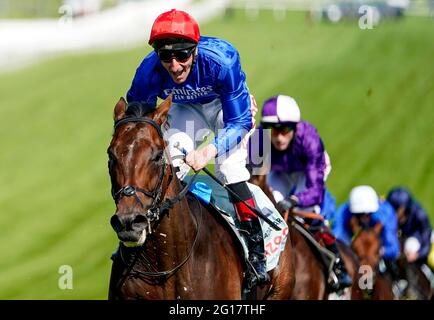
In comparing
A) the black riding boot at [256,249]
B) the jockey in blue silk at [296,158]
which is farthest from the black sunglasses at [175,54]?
the jockey in blue silk at [296,158]

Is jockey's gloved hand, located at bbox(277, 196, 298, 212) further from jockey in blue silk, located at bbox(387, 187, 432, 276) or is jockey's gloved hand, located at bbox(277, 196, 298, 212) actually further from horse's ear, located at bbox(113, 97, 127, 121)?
jockey in blue silk, located at bbox(387, 187, 432, 276)

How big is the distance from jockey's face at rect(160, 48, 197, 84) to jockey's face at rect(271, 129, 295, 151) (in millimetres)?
2628

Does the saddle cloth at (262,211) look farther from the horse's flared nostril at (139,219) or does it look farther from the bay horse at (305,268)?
the horse's flared nostril at (139,219)

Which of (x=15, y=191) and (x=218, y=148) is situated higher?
(x=218, y=148)

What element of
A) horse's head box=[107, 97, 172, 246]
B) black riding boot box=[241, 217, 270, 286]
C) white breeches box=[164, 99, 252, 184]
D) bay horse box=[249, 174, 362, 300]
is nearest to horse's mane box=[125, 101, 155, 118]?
horse's head box=[107, 97, 172, 246]

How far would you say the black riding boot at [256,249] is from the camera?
6.50 metres

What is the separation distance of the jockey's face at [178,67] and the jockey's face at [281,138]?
2.63 meters

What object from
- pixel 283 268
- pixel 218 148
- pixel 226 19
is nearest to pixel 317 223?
pixel 283 268

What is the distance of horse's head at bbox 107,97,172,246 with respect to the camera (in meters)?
5.02

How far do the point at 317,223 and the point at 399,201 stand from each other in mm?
3930

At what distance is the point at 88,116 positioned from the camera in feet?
77.9

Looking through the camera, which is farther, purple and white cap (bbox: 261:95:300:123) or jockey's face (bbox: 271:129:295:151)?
jockey's face (bbox: 271:129:295:151)

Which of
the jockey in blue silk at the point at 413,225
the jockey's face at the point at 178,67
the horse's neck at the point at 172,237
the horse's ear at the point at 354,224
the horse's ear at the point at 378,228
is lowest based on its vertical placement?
the jockey in blue silk at the point at 413,225
